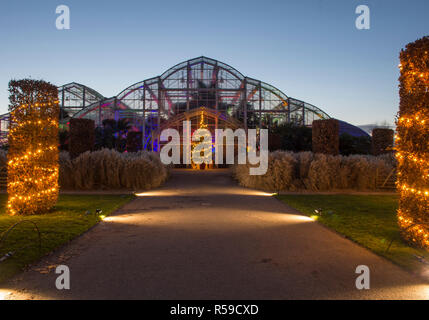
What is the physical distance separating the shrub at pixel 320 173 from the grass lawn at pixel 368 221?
6.63ft

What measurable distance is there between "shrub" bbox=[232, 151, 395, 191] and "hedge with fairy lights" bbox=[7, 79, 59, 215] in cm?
954

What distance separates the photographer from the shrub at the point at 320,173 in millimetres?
14008

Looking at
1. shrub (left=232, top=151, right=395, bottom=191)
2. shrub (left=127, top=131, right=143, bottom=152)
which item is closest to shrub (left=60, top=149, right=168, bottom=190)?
shrub (left=232, top=151, right=395, bottom=191)

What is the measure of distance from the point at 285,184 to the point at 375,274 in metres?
10.5

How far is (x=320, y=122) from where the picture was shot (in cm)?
1672

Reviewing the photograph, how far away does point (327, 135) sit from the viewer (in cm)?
1672

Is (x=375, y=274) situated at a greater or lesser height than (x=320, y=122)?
lesser

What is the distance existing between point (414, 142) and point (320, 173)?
876cm

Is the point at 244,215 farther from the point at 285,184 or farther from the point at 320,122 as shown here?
the point at 320,122

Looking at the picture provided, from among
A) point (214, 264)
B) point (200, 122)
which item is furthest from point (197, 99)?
point (214, 264)

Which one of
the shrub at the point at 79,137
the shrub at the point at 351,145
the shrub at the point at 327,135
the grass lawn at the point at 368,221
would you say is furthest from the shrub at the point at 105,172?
the shrub at the point at 351,145

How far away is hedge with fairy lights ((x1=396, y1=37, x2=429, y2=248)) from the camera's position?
5.09 metres

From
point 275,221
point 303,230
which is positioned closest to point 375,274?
point 303,230

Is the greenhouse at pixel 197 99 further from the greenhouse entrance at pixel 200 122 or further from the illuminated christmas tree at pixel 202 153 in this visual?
the illuminated christmas tree at pixel 202 153
